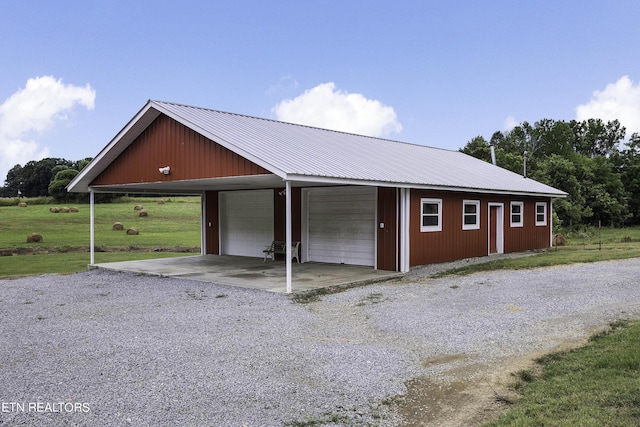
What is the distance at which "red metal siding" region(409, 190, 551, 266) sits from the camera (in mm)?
13383

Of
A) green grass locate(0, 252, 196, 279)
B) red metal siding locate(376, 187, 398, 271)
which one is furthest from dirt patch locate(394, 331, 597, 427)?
green grass locate(0, 252, 196, 279)

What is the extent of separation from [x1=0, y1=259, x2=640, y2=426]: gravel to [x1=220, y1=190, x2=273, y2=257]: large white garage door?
18.5 ft

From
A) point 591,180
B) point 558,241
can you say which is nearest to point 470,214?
point 558,241

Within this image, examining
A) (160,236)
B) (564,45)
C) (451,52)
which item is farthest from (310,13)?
(160,236)

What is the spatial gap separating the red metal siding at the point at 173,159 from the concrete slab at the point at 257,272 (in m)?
2.38

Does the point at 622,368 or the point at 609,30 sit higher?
the point at 609,30

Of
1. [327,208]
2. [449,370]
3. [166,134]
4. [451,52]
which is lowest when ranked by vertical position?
[449,370]

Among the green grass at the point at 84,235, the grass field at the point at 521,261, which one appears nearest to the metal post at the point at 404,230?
the grass field at the point at 521,261

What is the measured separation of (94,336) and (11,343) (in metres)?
0.95

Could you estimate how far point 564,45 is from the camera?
2292 cm

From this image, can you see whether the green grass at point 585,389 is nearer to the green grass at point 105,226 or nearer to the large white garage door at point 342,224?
the large white garage door at point 342,224

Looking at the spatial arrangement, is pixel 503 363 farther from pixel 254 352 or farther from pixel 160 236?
pixel 160 236

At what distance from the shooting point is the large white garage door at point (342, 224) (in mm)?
14078

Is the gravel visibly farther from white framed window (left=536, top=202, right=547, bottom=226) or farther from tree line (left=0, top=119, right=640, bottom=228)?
tree line (left=0, top=119, right=640, bottom=228)
